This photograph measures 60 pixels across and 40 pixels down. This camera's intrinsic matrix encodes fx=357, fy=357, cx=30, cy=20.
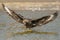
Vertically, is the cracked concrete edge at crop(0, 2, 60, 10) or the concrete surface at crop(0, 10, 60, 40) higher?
the concrete surface at crop(0, 10, 60, 40)

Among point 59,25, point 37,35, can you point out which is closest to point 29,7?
point 59,25

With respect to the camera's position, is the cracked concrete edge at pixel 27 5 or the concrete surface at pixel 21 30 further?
the cracked concrete edge at pixel 27 5

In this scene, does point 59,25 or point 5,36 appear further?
point 59,25

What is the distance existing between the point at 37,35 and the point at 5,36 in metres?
0.66

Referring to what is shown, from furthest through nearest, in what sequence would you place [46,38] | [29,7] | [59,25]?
1. [29,7]
2. [59,25]
3. [46,38]

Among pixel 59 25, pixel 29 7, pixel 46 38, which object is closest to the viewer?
pixel 46 38

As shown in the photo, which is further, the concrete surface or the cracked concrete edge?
the cracked concrete edge

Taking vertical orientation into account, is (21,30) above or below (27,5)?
above

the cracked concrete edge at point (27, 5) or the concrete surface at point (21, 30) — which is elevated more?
the concrete surface at point (21, 30)

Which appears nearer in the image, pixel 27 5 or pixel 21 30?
pixel 21 30

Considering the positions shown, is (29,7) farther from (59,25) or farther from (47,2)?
(59,25)

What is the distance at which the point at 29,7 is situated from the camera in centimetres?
1129

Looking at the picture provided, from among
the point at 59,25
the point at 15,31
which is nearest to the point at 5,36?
the point at 15,31

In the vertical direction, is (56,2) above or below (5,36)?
below
